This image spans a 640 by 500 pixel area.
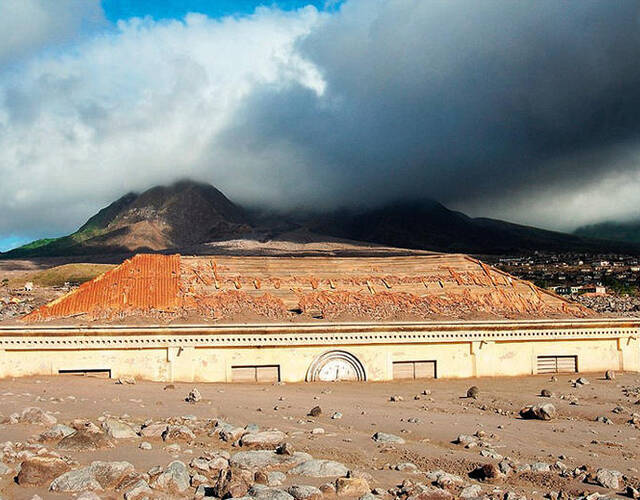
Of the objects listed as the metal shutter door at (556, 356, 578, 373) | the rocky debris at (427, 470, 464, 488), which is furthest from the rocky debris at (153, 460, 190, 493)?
the metal shutter door at (556, 356, 578, 373)

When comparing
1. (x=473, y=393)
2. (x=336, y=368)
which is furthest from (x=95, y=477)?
(x=336, y=368)

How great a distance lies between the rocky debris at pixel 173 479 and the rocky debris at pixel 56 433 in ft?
8.86

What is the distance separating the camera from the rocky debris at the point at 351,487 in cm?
877

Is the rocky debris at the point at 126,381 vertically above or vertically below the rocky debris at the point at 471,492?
above

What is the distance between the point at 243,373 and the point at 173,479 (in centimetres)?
1104

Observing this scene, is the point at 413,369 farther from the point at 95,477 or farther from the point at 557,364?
the point at 95,477

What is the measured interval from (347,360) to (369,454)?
9406 millimetres

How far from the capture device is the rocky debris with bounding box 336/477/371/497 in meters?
8.77

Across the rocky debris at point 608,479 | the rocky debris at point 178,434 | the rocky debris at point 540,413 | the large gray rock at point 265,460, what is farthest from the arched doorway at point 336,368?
the rocky debris at point 608,479

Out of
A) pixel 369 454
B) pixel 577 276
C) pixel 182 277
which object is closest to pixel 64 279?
pixel 182 277

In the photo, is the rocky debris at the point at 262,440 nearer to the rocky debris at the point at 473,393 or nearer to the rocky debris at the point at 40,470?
the rocky debris at the point at 40,470

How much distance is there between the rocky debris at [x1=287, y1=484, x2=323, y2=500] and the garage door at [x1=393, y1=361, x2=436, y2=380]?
40.8ft

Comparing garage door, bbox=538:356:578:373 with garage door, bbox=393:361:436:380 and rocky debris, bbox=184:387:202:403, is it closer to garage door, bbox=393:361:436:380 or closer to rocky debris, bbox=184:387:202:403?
garage door, bbox=393:361:436:380

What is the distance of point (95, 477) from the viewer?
876 centimetres
